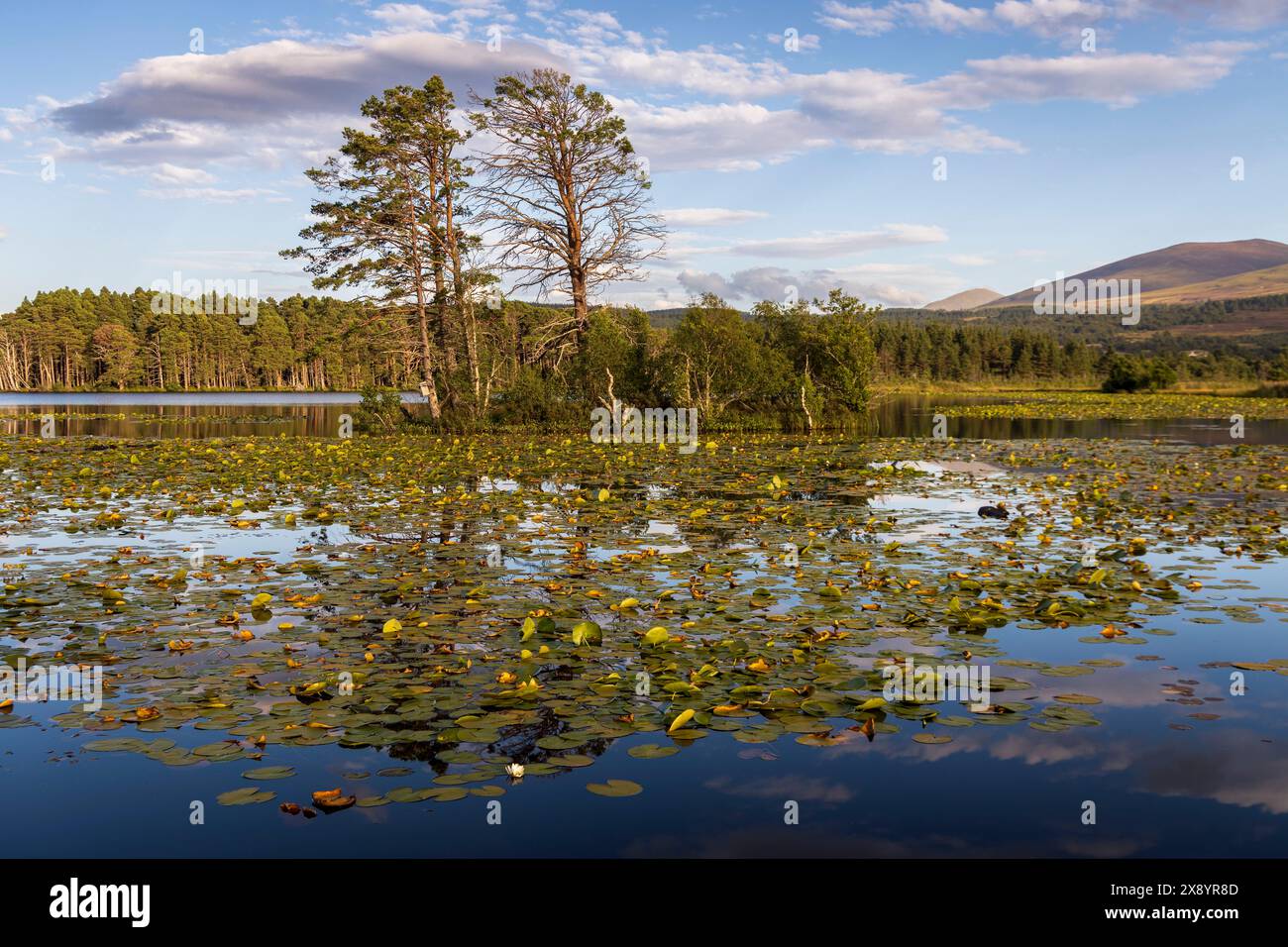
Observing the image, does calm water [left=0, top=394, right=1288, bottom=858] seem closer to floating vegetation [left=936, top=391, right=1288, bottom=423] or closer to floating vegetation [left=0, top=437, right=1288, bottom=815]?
floating vegetation [left=0, top=437, right=1288, bottom=815]

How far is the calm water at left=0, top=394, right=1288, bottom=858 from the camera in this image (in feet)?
13.5

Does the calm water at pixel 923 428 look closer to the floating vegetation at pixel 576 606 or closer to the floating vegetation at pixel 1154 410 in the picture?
the floating vegetation at pixel 1154 410

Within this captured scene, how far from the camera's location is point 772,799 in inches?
178

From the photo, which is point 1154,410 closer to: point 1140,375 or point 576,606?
point 1140,375

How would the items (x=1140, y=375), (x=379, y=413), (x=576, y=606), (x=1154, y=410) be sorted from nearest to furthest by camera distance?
(x=576, y=606), (x=379, y=413), (x=1154, y=410), (x=1140, y=375)

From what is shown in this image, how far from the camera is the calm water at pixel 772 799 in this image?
4.12 meters

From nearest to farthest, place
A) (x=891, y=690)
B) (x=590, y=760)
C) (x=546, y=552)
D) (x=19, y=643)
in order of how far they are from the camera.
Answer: (x=590, y=760)
(x=891, y=690)
(x=19, y=643)
(x=546, y=552)

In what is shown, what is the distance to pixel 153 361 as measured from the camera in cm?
11881

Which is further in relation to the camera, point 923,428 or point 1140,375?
point 1140,375

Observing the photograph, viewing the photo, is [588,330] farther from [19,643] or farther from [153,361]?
[153,361]

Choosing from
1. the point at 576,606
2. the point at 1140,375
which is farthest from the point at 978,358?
the point at 576,606

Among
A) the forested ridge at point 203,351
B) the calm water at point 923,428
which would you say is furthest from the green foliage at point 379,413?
the forested ridge at point 203,351

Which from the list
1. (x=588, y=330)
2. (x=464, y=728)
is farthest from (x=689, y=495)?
(x=588, y=330)
